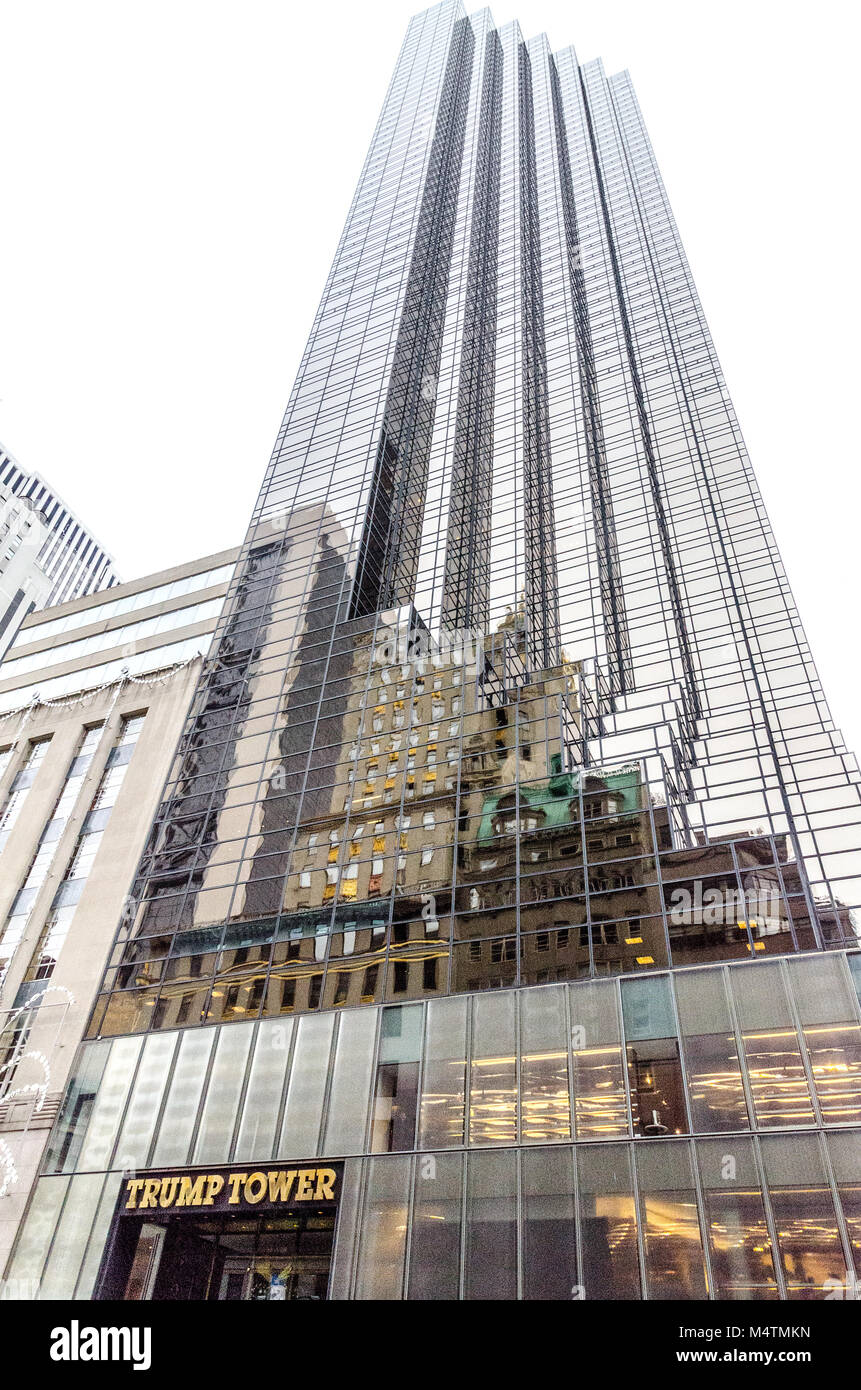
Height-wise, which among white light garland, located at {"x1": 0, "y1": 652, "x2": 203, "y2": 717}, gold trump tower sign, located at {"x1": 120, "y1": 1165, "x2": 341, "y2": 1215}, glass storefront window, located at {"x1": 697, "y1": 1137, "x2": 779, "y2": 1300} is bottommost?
glass storefront window, located at {"x1": 697, "y1": 1137, "x2": 779, "y2": 1300}

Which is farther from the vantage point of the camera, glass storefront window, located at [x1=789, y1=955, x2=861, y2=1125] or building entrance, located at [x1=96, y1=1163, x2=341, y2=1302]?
building entrance, located at [x1=96, y1=1163, x2=341, y2=1302]

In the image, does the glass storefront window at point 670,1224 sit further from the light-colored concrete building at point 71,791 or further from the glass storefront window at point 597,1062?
the light-colored concrete building at point 71,791

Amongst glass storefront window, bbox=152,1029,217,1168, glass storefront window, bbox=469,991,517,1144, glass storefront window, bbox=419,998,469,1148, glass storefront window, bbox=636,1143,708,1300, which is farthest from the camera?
glass storefront window, bbox=152,1029,217,1168

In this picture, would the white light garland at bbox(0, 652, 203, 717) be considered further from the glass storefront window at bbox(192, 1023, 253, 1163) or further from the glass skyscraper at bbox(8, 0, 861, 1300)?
the glass storefront window at bbox(192, 1023, 253, 1163)

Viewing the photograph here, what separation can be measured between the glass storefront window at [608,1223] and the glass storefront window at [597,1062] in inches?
20.8

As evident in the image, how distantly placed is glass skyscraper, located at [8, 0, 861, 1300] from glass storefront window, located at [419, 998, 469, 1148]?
0.40 ft

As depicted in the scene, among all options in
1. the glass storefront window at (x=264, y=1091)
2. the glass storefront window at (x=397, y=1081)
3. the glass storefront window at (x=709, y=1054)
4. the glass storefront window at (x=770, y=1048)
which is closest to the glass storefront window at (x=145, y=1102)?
the glass storefront window at (x=264, y=1091)

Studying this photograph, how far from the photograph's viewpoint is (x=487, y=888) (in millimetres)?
27359

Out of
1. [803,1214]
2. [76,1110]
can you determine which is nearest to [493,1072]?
[803,1214]

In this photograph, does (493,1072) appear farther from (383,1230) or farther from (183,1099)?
(183,1099)

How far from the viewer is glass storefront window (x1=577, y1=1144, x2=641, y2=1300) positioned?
18.6 meters

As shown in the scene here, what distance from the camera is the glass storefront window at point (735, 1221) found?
17.8 m

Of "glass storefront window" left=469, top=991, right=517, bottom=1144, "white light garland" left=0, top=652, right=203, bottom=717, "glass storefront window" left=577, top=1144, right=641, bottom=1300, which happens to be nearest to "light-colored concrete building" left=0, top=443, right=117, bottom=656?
"white light garland" left=0, top=652, right=203, bottom=717

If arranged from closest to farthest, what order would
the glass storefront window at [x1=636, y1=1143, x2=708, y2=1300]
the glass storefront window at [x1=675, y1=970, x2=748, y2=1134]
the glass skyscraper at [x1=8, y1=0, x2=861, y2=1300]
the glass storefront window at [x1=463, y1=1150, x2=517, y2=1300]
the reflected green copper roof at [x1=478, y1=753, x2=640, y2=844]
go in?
the glass storefront window at [x1=636, y1=1143, x2=708, y2=1300]
the glass storefront window at [x1=463, y1=1150, x2=517, y2=1300]
the glass storefront window at [x1=675, y1=970, x2=748, y2=1134]
the glass skyscraper at [x1=8, y1=0, x2=861, y2=1300]
the reflected green copper roof at [x1=478, y1=753, x2=640, y2=844]
